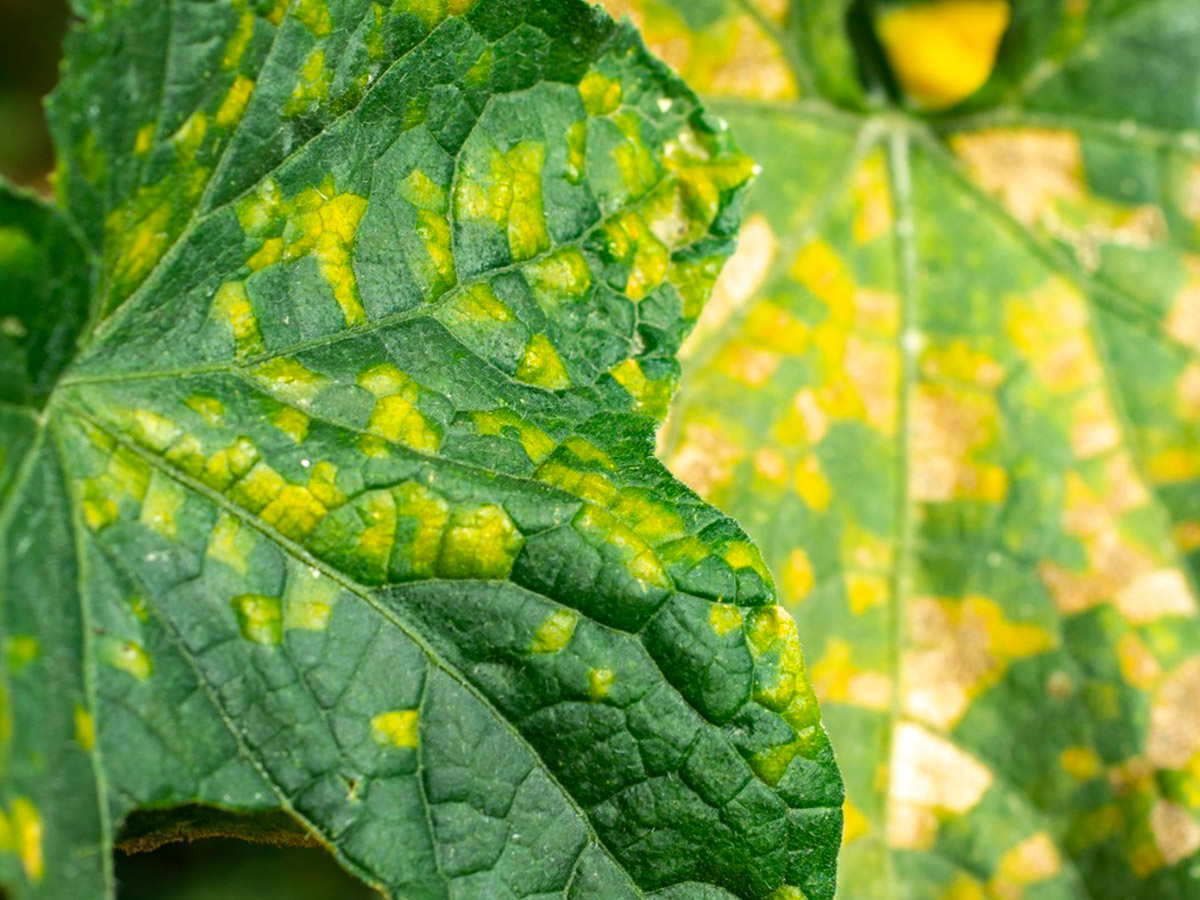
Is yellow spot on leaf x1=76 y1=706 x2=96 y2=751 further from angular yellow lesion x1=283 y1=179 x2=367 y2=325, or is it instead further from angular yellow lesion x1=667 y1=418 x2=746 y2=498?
angular yellow lesion x1=667 y1=418 x2=746 y2=498

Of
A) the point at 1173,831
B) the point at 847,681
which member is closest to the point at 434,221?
the point at 847,681

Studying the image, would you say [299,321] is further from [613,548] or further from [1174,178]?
[1174,178]

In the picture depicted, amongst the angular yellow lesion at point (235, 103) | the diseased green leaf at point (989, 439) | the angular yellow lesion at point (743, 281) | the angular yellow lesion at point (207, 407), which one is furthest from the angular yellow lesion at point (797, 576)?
the angular yellow lesion at point (235, 103)

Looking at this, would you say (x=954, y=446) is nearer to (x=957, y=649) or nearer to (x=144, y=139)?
(x=957, y=649)

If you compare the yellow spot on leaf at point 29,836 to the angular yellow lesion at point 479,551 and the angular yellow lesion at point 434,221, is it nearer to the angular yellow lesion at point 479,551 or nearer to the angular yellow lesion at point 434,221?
the angular yellow lesion at point 479,551

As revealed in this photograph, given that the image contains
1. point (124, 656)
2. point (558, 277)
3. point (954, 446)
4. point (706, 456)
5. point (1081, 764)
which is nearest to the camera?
point (124, 656)

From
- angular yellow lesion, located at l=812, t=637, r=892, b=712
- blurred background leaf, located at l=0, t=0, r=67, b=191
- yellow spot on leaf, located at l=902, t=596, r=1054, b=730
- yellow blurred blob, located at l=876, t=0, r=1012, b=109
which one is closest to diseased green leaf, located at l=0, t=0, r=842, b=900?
angular yellow lesion, located at l=812, t=637, r=892, b=712
